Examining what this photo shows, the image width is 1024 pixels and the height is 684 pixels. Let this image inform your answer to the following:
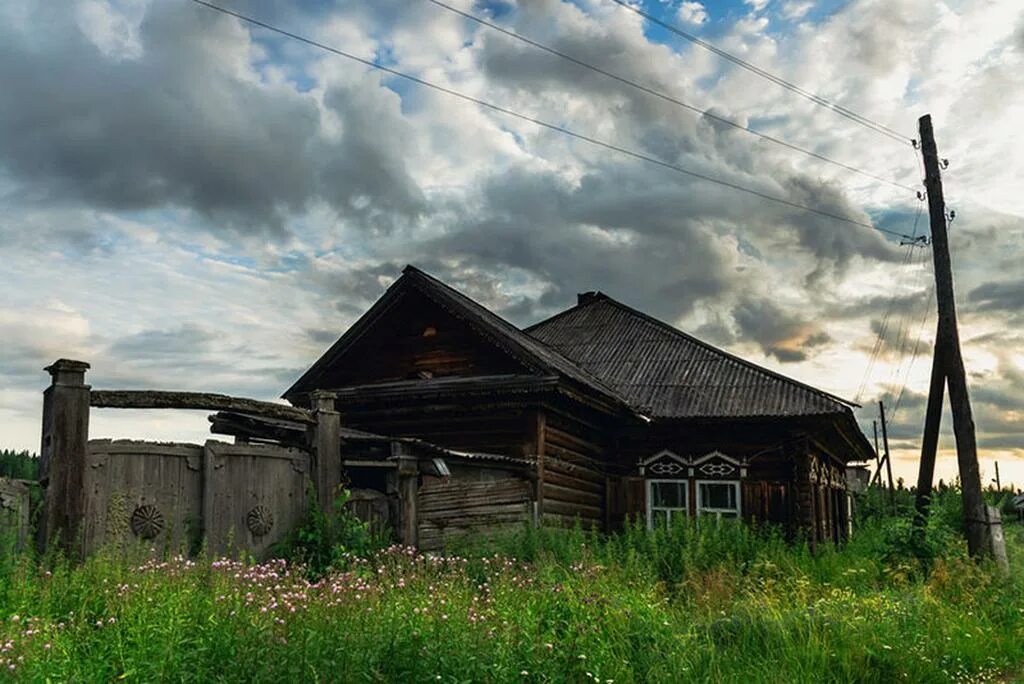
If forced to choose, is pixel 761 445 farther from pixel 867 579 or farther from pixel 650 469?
pixel 867 579

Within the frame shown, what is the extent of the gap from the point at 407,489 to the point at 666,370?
9.00 m

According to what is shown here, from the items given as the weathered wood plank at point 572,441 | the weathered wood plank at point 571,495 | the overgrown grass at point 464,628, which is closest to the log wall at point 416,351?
the weathered wood plank at point 572,441

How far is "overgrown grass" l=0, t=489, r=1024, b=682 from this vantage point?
5.98m

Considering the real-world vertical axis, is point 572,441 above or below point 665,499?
above

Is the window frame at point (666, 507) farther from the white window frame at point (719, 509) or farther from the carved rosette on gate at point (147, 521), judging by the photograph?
the carved rosette on gate at point (147, 521)

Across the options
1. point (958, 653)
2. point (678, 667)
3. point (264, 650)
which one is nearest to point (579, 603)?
point (678, 667)

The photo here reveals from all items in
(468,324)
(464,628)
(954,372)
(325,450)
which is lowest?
(464,628)

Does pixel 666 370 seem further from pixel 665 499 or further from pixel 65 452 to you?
pixel 65 452

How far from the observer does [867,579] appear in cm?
1353

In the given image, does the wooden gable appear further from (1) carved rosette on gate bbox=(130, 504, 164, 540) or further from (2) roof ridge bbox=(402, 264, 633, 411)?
(1) carved rosette on gate bbox=(130, 504, 164, 540)

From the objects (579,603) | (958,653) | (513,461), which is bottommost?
(958,653)

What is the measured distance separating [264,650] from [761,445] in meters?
14.3

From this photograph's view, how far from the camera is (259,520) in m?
11.4

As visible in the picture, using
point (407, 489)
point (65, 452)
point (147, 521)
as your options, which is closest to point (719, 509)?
point (407, 489)
